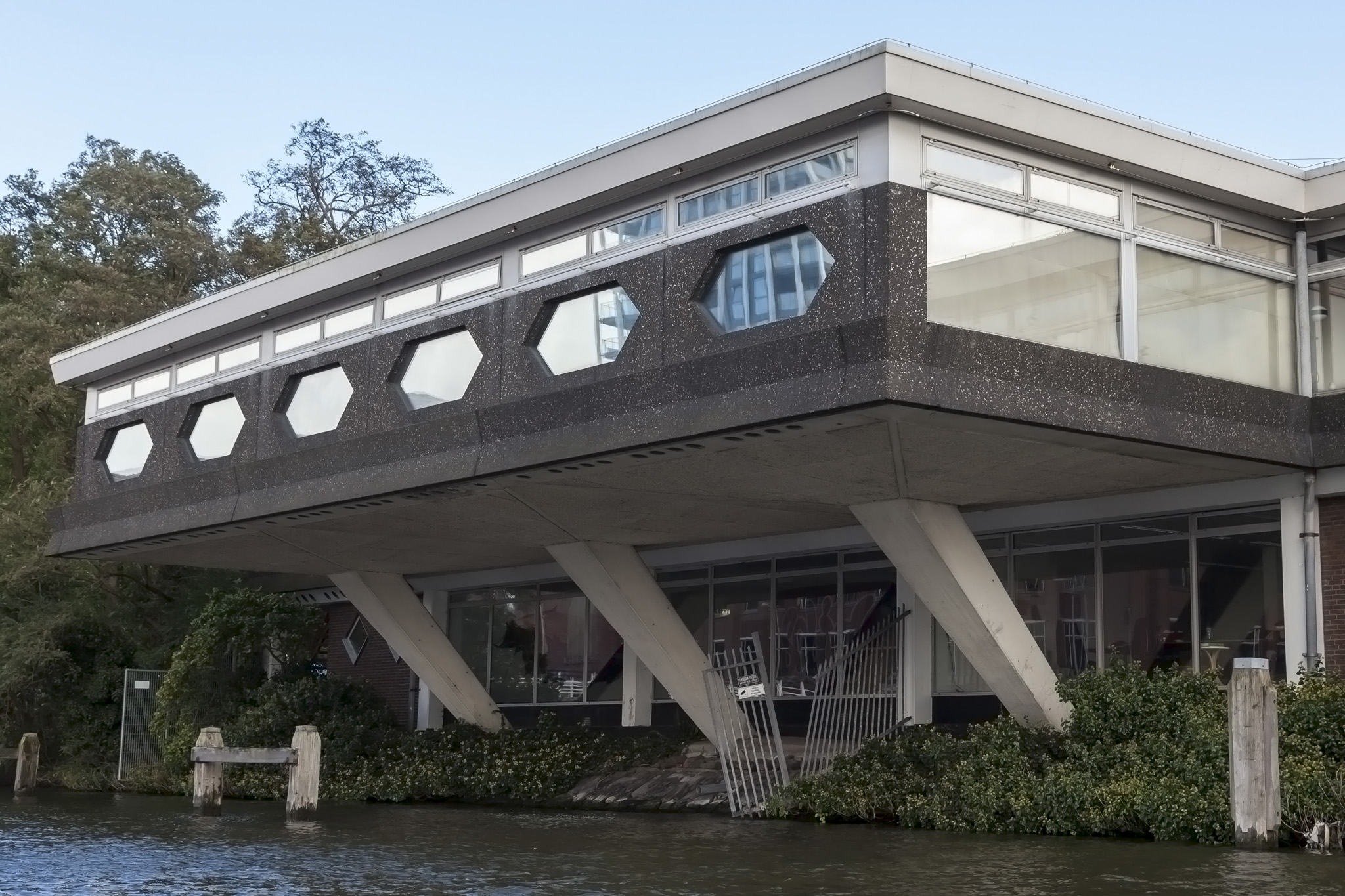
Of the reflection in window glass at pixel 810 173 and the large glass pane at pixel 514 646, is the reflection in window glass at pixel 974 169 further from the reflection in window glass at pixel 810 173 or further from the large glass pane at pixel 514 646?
the large glass pane at pixel 514 646

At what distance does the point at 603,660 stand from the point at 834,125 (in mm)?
12636

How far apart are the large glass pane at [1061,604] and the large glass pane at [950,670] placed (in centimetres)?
102

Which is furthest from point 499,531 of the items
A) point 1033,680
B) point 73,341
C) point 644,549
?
point 73,341

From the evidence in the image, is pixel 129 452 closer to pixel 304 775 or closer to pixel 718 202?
pixel 304 775

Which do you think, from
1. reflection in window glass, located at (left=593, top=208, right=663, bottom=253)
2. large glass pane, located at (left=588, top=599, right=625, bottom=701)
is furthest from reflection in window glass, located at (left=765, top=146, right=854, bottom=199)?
large glass pane, located at (left=588, top=599, right=625, bottom=701)

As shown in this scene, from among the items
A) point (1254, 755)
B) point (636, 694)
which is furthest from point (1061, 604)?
point (636, 694)

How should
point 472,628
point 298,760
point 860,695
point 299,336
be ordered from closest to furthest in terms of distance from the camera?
1. point 298,760
2. point 860,695
3. point 299,336
4. point 472,628

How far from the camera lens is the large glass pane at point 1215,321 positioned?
1716 cm

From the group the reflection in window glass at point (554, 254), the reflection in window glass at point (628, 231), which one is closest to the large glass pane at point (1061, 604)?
the reflection in window glass at point (628, 231)

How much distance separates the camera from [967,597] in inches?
701

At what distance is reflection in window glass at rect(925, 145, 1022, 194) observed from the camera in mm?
15750

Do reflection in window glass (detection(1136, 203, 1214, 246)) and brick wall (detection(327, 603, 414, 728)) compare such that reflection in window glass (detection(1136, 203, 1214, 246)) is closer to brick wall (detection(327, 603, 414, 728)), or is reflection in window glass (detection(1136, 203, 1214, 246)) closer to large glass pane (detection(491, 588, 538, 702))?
large glass pane (detection(491, 588, 538, 702))

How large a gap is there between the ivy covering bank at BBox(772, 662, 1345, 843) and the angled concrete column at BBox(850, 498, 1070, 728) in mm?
526

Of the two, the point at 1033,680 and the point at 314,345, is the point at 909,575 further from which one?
the point at 314,345
